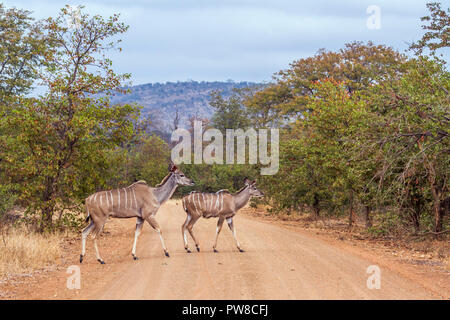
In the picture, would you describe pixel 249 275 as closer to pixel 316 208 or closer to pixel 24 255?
pixel 24 255

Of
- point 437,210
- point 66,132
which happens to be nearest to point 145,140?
point 66,132

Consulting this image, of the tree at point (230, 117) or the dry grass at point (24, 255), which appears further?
the tree at point (230, 117)

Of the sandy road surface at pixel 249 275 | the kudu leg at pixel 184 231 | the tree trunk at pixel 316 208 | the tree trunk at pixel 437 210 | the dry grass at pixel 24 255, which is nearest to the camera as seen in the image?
the sandy road surface at pixel 249 275

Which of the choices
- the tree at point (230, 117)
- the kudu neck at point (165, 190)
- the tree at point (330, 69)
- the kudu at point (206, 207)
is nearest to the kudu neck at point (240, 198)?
the kudu at point (206, 207)

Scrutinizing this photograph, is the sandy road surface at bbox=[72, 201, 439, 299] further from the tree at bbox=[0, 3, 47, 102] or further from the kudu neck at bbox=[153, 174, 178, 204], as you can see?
the tree at bbox=[0, 3, 47, 102]

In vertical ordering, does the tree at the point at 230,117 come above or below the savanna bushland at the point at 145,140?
above

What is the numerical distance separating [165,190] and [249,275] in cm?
478

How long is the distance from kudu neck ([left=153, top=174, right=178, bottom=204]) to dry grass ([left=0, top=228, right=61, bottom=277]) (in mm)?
2944

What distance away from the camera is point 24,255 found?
12.6 m

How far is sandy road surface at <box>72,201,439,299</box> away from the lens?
895 centimetres

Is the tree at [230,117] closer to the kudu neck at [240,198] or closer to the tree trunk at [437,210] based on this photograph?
the tree trunk at [437,210]

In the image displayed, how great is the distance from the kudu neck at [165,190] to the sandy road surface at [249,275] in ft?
4.71

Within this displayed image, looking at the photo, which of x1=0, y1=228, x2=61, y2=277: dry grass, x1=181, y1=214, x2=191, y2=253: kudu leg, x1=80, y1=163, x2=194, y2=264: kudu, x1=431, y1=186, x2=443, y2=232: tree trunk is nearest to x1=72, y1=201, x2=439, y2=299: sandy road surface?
x1=181, y1=214, x2=191, y2=253: kudu leg

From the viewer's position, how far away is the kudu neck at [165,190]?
14.4m
